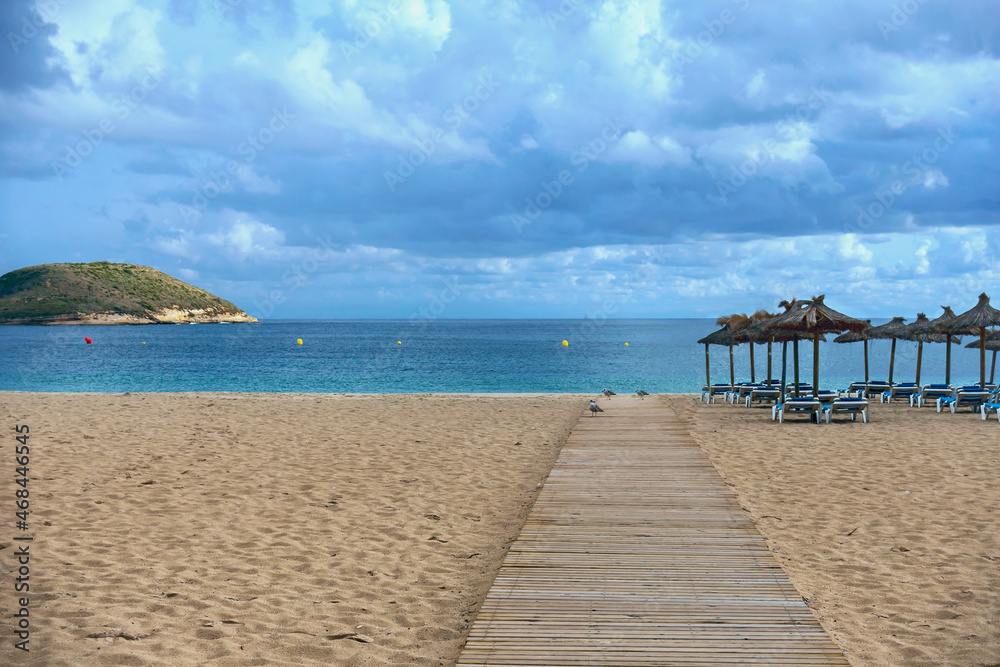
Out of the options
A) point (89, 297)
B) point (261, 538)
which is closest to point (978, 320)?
point (261, 538)

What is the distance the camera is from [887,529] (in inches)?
272

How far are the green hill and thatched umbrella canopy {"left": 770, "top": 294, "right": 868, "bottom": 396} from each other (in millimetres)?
181753

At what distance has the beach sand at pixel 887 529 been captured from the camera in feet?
14.9

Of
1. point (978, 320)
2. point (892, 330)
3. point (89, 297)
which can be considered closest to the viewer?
point (978, 320)

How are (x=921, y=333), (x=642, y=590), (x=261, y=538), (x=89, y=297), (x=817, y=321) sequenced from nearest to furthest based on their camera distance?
(x=642, y=590) < (x=261, y=538) < (x=817, y=321) < (x=921, y=333) < (x=89, y=297)

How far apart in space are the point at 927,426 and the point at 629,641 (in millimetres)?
13956

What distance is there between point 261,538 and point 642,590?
3896mm

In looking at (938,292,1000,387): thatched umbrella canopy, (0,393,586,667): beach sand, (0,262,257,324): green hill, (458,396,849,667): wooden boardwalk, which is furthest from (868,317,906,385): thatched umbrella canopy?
(0,262,257,324): green hill

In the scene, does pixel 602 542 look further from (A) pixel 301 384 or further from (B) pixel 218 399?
(A) pixel 301 384

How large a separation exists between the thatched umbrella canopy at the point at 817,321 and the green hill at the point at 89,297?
7156 inches

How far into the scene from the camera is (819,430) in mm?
14523

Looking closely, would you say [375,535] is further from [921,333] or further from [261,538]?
[921,333]

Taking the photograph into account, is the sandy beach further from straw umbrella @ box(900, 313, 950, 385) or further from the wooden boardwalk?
straw umbrella @ box(900, 313, 950, 385)

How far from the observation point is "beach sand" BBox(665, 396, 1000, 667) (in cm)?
455
